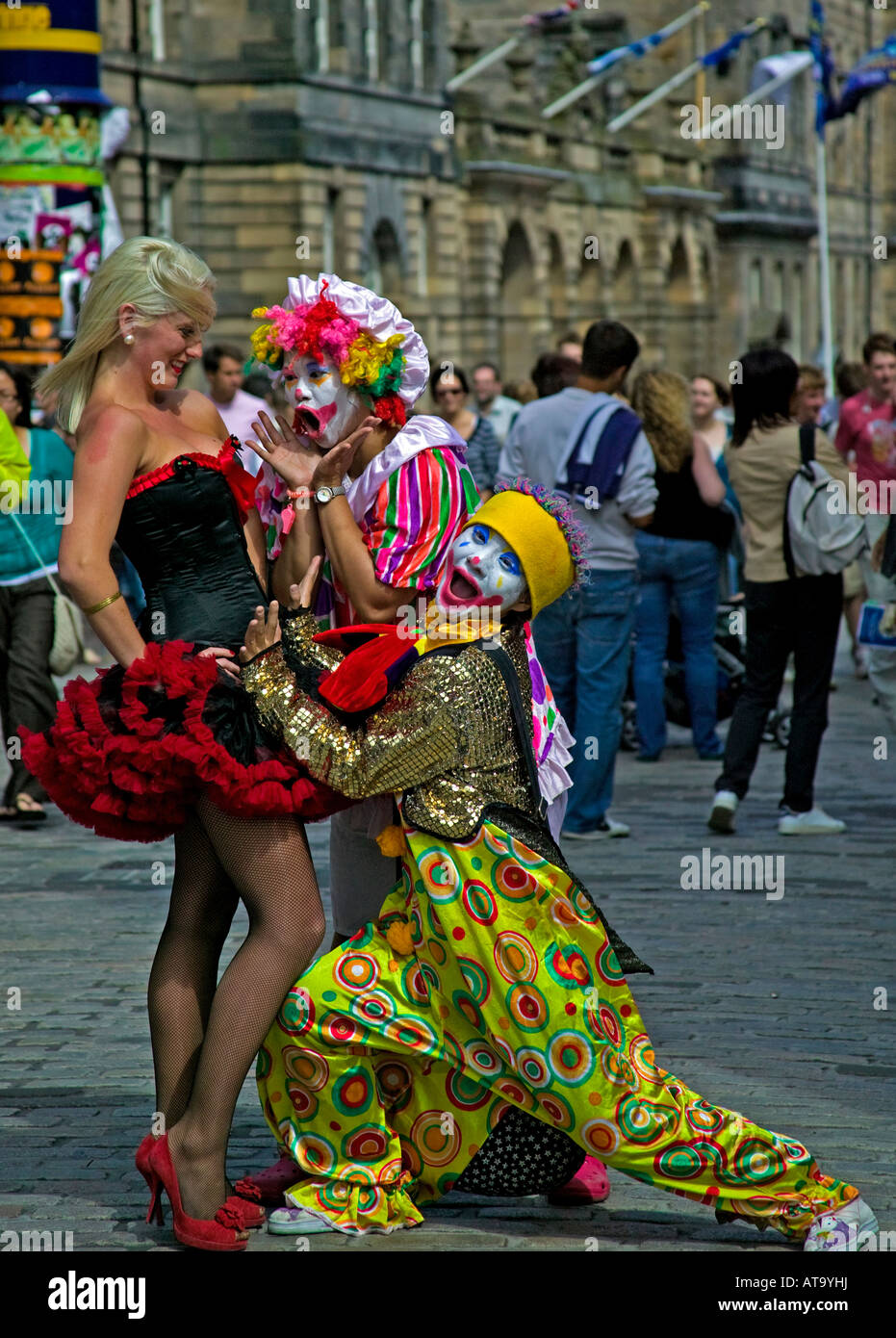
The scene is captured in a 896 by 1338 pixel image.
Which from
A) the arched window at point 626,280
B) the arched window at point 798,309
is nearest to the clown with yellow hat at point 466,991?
the arched window at point 626,280

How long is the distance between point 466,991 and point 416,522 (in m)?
1.01

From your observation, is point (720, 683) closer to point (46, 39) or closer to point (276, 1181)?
point (46, 39)

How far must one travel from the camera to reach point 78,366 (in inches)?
175

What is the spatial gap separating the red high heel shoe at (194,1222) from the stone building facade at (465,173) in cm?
1238

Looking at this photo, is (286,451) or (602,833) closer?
(286,451)

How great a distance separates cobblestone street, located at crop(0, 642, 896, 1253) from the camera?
4.54 meters

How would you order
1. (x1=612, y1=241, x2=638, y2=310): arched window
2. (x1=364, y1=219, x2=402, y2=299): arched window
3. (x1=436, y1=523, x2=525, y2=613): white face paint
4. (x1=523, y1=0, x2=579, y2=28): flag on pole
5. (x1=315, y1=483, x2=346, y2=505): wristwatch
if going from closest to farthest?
(x1=436, y1=523, x2=525, y2=613): white face paint < (x1=315, y1=483, x2=346, y2=505): wristwatch < (x1=523, y1=0, x2=579, y2=28): flag on pole < (x1=364, y1=219, x2=402, y2=299): arched window < (x1=612, y1=241, x2=638, y2=310): arched window

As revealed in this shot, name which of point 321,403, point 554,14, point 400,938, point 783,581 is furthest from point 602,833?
point 554,14

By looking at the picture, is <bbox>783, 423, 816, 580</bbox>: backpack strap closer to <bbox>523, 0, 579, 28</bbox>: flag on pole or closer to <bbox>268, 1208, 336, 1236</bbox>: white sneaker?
<bbox>268, 1208, 336, 1236</bbox>: white sneaker

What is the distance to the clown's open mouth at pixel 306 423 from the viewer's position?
4648mm

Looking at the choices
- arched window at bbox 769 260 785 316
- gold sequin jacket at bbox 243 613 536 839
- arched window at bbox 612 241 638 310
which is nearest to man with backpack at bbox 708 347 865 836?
gold sequin jacket at bbox 243 613 536 839

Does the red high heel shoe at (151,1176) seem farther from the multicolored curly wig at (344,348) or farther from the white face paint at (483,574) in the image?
the multicolored curly wig at (344,348)

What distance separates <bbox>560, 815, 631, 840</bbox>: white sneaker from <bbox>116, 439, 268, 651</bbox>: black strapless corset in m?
4.47

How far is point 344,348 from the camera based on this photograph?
4.61m
